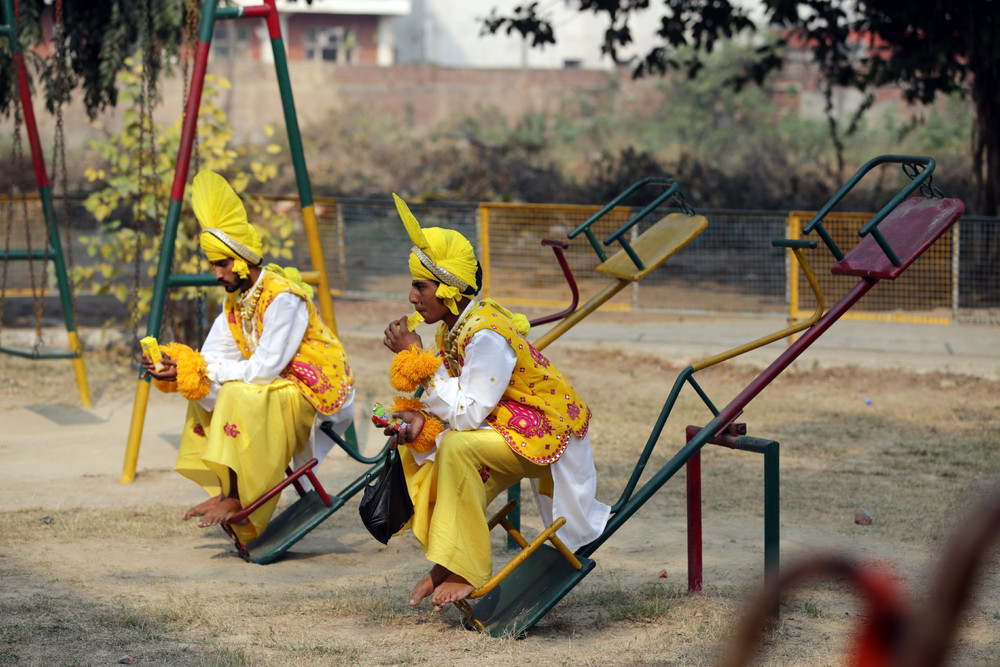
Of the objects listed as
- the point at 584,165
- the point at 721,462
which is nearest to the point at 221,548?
the point at 721,462

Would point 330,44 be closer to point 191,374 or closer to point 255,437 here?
point 191,374

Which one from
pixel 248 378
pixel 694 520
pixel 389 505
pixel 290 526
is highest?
pixel 248 378

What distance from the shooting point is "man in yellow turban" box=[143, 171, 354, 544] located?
16.0 ft

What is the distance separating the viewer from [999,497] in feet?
5.32

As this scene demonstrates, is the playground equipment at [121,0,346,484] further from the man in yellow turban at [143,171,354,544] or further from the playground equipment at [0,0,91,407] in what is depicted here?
the playground equipment at [0,0,91,407]

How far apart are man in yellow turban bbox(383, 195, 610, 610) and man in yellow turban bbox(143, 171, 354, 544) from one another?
1.07 meters

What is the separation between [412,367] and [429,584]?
0.79 metres

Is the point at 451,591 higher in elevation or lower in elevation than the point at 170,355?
lower

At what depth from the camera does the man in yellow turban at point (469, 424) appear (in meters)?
3.86

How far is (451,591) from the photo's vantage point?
388cm

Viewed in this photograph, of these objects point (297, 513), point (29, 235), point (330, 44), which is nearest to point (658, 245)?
point (297, 513)

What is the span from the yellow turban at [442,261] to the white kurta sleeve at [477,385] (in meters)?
0.21

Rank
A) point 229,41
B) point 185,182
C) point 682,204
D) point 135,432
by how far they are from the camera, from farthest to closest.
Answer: point 229,41, point 135,432, point 185,182, point 682,204

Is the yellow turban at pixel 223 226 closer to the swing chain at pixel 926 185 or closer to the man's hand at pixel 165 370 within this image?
the man's hand at pixel 165 370
